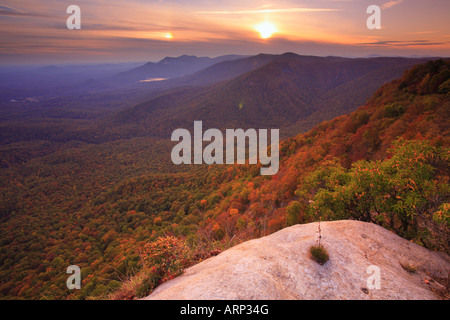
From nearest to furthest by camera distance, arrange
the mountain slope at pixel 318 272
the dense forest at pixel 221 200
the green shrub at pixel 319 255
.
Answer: the mountain slope at pixel 318 272 < the green shrub at pixel 319 255 < the dense forest at pixel 221 200

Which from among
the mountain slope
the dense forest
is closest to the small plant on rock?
the mountain slope

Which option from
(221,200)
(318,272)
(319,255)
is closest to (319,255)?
(319,255)

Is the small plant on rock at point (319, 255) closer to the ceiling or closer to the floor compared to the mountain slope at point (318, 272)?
closer to the ceiling

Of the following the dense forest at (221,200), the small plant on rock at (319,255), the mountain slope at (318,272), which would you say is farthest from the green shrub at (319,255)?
the dense forest at (221,200)

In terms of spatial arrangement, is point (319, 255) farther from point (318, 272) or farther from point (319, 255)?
point (318, 272)

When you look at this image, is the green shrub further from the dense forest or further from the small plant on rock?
the dense forest

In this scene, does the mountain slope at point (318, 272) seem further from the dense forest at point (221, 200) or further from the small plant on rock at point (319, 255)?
the dense forest at point (221, 200)
